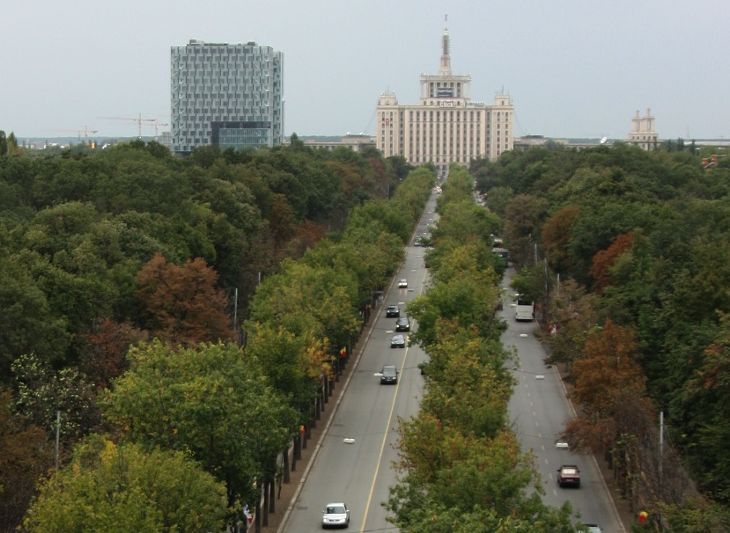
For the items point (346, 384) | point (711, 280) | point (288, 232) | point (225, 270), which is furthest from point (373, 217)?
point (711, 280)

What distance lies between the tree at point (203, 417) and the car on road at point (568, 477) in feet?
37.2

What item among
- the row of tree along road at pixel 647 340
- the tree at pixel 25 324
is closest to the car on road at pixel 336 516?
the row of tree along road at pixel 647 340

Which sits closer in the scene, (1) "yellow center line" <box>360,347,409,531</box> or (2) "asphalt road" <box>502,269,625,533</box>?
(1) "yellow center line" <box>360,347,409,531</box>

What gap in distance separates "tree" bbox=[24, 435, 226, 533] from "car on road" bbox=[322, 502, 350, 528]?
26.6 ft

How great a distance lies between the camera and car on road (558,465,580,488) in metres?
44.0

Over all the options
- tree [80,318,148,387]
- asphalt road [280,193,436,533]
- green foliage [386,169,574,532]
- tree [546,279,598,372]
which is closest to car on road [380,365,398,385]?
asphalt road [280,193,436,533]

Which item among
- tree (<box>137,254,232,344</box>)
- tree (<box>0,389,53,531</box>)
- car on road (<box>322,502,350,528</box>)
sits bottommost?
car on road (<box>322,502,350,528</box>)

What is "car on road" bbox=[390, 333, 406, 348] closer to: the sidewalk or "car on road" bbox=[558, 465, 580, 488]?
the sidewalk

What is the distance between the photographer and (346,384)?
6209 centimetres

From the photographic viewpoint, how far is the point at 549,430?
52406mm

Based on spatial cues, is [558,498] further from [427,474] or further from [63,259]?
[63,259]

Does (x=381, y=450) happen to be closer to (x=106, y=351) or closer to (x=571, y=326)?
(x=106, y=351)

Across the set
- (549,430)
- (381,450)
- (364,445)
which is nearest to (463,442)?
(381,450)

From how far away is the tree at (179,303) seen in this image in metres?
Result: 53.9
